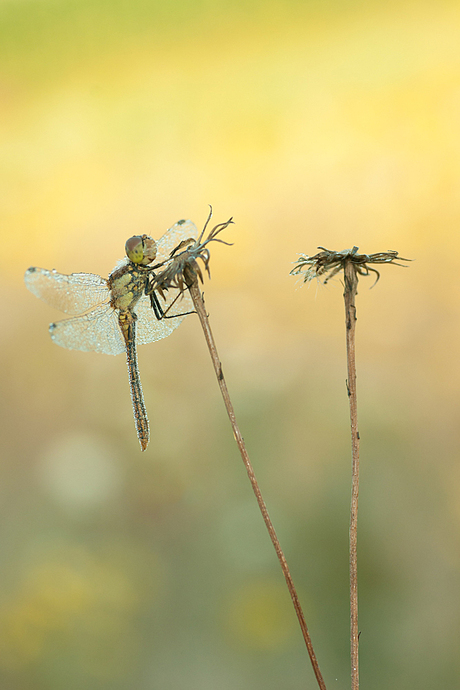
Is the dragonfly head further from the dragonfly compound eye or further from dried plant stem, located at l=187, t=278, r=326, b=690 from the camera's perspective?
dried plant stem, located at l=187, t=278, r=326, b=690

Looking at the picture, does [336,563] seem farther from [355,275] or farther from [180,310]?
[355,275]

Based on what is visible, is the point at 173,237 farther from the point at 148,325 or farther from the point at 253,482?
the point at 253,482

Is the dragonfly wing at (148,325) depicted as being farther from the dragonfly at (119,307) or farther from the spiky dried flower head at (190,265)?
the spiky dried flower head at (190,265)

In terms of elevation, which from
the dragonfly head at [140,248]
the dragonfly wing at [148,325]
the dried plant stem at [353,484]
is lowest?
the dried plant stem at [353,484]

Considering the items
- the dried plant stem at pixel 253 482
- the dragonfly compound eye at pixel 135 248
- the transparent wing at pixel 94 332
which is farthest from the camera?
the transparent wing at pixel 94 332

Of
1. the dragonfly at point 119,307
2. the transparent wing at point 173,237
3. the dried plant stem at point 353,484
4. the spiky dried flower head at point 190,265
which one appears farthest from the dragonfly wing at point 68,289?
the dried plant stem at point 353,484

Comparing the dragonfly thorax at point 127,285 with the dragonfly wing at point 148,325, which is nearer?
the dragonfly thorax at point 127,285

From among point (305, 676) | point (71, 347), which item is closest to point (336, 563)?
point (305, 676)
